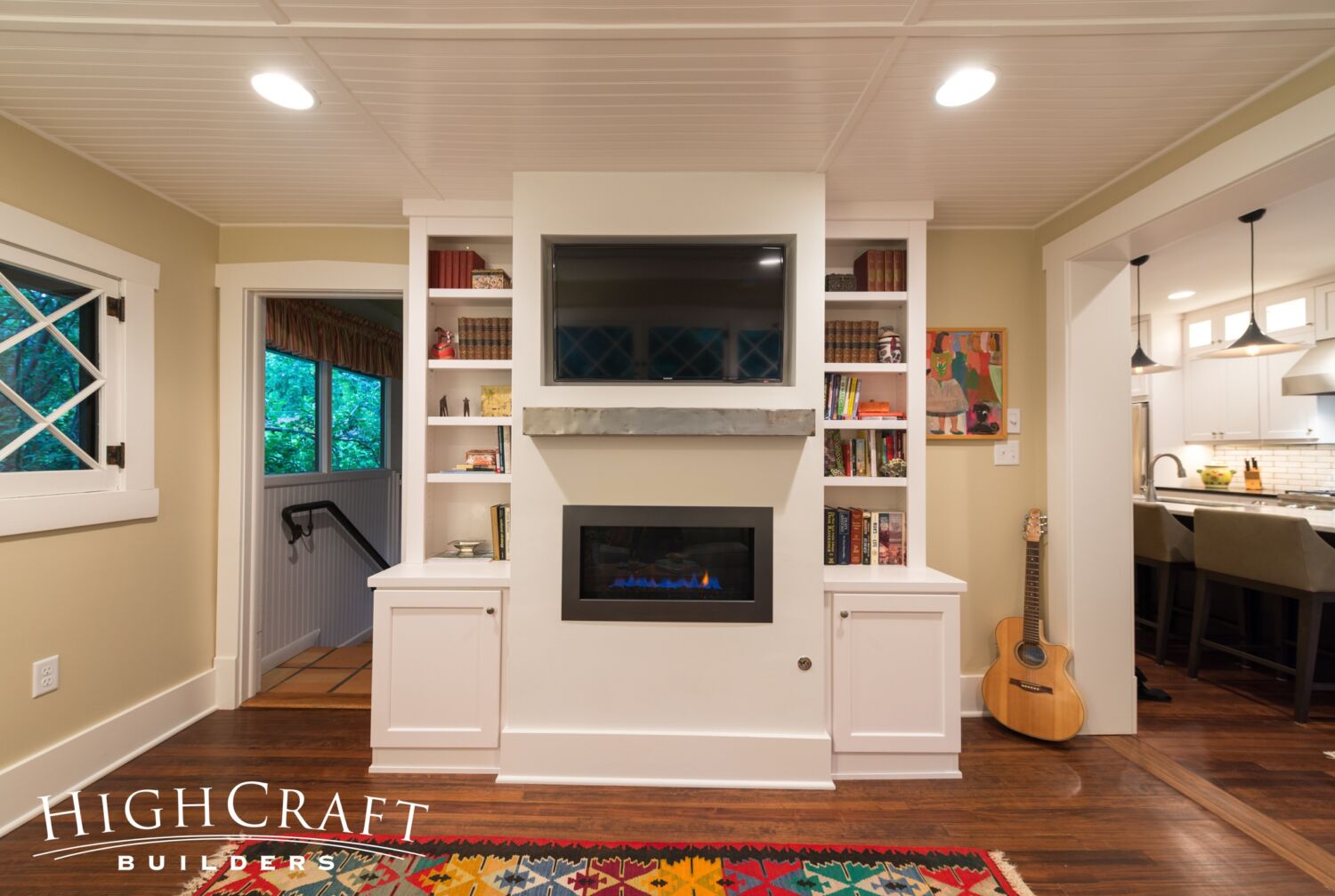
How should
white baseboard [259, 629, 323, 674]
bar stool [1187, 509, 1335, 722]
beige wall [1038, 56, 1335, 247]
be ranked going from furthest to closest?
white baseboard [259, 629, 323, 674] < bar stool [1187, 509, 1335, 722] < beige wall [1038, 56, 1335, 247]

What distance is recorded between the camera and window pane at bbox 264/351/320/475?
3.73m

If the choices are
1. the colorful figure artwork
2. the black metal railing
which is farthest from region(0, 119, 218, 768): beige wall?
the colorful figure artwork

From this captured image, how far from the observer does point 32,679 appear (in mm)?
2078

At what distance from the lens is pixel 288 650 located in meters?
3.58

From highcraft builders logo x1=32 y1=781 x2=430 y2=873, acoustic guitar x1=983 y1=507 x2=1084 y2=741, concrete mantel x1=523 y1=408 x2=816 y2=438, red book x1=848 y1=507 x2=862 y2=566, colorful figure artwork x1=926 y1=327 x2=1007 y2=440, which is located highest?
colorful figure artwork x1=926 y1=327 x2=1007 y2=440

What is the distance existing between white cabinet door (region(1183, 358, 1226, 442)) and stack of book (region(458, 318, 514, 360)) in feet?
17.7

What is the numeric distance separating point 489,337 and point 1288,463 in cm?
586

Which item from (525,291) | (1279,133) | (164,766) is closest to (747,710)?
(525,291)

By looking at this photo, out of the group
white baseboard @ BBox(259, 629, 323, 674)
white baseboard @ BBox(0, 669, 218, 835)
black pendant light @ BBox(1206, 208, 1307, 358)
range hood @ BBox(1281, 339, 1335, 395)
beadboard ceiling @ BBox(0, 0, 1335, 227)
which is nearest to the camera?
beadboard ceiling @ BBox(0, 0, 1335, 227)

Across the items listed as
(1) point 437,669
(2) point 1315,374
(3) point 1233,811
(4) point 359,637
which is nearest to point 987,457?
(3) point 1233,811

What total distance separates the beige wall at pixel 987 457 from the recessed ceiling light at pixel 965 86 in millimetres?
1147

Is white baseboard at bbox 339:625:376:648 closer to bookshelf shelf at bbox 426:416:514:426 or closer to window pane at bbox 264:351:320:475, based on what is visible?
window pane at bbox 264:351:320:475

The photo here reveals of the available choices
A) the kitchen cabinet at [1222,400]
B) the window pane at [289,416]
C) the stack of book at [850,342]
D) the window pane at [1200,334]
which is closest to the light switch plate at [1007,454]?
the stack of book at [850,342]

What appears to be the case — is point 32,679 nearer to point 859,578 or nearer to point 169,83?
point 169,83
